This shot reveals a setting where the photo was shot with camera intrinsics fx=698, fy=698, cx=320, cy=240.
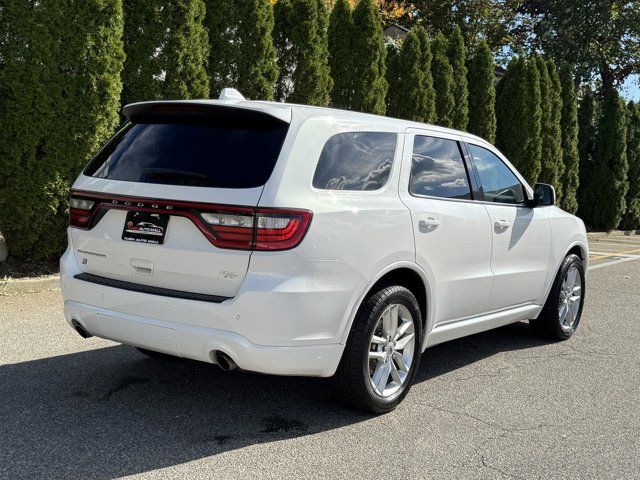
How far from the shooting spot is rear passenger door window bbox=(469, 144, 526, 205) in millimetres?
5309

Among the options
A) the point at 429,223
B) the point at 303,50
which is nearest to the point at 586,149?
the point at 303,50

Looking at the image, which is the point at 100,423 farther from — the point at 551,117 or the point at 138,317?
the point at 551,117

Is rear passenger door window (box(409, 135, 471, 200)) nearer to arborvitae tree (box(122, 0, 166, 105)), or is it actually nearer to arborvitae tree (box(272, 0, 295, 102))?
arborvitae tree (box(122, 0, 166, 105))

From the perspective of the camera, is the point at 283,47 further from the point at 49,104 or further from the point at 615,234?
the point at 615,234

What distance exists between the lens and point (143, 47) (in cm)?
913

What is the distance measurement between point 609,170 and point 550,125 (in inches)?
153

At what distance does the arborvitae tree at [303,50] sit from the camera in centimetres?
1134

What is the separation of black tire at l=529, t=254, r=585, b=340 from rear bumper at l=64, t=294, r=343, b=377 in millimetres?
3064

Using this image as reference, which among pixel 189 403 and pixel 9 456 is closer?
pixel 9 456

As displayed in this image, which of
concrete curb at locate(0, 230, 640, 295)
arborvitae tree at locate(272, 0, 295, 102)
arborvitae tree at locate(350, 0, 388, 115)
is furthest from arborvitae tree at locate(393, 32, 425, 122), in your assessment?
concrete curb at locate(0, 230, 640, 295)

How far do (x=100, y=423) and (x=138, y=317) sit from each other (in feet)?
2.17

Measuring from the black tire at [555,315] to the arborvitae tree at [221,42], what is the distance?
5.88m

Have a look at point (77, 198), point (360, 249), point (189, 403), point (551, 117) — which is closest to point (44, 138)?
point (77, 198)

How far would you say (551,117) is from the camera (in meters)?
18.2
